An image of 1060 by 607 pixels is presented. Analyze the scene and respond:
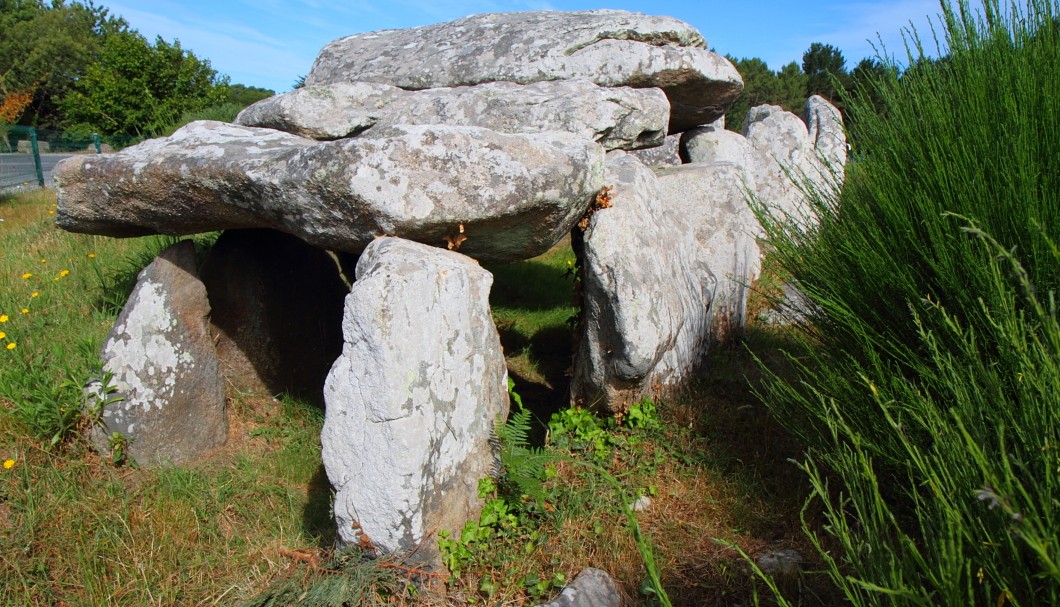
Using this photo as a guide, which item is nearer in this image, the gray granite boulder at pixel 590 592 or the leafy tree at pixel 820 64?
the gray granite boulder at pixel 590 592

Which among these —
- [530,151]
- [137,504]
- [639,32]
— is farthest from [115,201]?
[639,32]

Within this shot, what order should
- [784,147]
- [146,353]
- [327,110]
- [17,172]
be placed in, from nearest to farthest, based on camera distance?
1. [146,353]
2. [327,110]
3. [784,147]
4. [17,172]

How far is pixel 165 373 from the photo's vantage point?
3977 mm

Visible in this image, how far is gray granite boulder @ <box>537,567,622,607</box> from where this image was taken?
A: 2.74 metres

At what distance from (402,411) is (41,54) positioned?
39.1m

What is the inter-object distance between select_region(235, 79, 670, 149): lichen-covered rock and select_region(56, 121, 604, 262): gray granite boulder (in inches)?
27.0

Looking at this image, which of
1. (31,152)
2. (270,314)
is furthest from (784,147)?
(31,152)

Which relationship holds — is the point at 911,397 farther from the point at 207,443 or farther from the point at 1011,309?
the point at 207,443

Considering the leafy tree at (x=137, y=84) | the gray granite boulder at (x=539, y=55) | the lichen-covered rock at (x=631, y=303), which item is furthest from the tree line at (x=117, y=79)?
the lichen-covered rock at (x=631, y=303)

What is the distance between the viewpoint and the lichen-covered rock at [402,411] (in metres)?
2.80

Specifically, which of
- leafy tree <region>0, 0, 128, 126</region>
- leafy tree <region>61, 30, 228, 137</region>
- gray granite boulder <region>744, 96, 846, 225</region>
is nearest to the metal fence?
leafy tree <region>61, 30, 228, 137</region>

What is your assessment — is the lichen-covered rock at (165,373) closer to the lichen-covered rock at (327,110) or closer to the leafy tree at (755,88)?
the lichen-covered rock at (327,110)

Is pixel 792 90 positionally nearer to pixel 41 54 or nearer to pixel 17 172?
pixel 17 172

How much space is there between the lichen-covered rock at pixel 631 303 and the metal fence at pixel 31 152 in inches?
392
